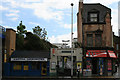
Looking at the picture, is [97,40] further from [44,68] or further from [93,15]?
[44,68]

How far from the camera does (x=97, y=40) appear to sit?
34.4 metres

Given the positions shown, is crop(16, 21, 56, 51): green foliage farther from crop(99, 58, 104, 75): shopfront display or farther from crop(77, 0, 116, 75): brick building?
crop(99, 58, 104, 75): shopfront display

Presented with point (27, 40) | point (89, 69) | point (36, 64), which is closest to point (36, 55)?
point (36, 64)

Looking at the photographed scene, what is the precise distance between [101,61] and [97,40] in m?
3.78

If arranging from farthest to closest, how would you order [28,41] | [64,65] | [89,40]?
[28,41], [89,40], [64,65]

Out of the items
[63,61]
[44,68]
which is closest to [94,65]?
[63,61]

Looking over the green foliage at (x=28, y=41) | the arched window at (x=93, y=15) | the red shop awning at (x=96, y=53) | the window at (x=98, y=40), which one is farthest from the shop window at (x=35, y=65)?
the green foliage at (x=28, y=41)

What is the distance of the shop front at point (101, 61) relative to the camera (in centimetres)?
3262

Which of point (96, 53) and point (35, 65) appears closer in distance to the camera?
point (35, 65)

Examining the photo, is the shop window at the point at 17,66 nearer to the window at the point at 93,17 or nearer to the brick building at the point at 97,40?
the brick building at the point at 97,40

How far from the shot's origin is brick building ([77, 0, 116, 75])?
33.0 meters

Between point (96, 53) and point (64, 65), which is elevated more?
point (96, 53)

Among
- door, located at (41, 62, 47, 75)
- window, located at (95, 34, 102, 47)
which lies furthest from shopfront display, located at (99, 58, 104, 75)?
door, located at (41, 62, 47, 75)

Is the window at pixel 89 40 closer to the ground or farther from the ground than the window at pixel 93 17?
closer to the ground
